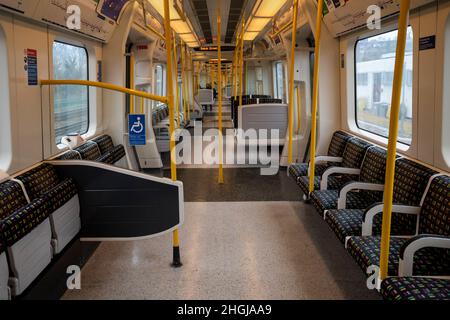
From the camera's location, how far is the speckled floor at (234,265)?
338 cm

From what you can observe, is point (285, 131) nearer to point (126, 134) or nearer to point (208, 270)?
point (126, 134)

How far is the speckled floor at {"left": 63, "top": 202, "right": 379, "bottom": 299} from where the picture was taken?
3375mm

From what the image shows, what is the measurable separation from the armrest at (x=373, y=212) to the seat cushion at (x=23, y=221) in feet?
7.36

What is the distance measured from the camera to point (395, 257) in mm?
2812

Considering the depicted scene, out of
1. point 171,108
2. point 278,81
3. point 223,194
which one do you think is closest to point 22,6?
point 171,108

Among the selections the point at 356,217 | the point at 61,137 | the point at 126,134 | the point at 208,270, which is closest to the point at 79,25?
the point at 61,137

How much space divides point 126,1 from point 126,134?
182 cm

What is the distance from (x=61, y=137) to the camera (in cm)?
503

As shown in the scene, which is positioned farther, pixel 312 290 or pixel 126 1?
pixel 126 1

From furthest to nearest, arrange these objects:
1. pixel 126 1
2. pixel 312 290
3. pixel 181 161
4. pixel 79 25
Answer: pixel 181 161
pixel 126 1
pixel 79 25
pixel 312 290

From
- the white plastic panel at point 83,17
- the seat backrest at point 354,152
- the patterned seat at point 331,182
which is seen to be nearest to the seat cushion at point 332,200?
the patterned seat at point 331,182

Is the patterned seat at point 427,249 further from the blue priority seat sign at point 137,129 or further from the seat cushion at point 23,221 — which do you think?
the blue priority seat sign at point 137,129

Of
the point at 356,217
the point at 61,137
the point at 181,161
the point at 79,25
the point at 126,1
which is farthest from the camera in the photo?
the point at 181,161

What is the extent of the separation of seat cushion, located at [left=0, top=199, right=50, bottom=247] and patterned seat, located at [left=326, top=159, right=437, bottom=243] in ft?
7.04
